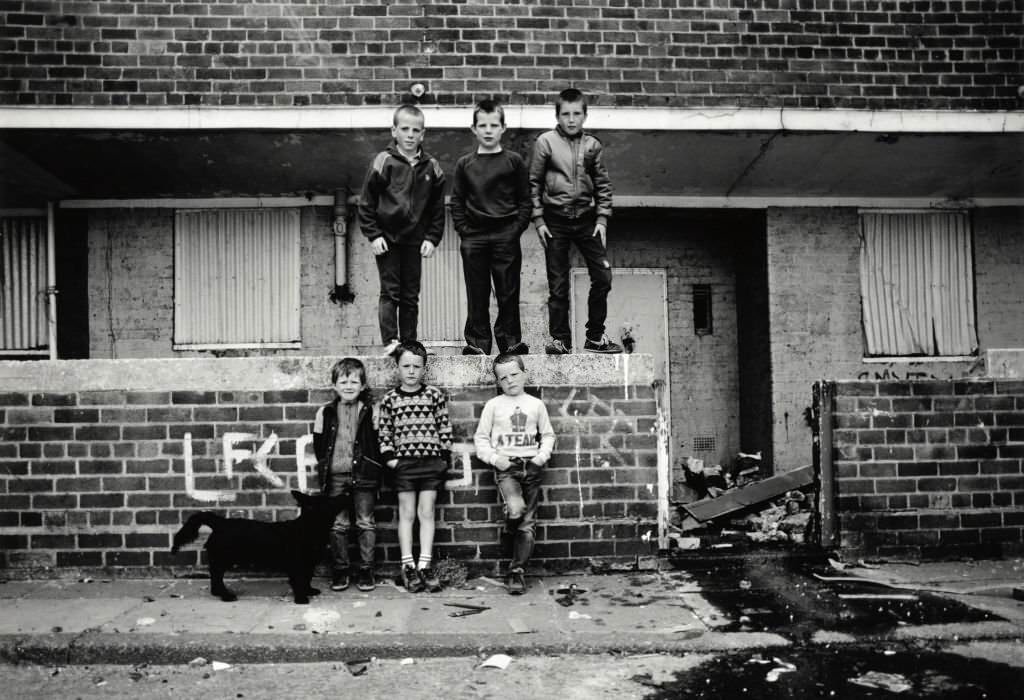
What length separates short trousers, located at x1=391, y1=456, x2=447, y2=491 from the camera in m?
5.45

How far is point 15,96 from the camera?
25.3 feet

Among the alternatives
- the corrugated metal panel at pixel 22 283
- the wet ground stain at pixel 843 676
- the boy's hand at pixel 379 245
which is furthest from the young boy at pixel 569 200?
the corrugated metal panel at pixel 22 283

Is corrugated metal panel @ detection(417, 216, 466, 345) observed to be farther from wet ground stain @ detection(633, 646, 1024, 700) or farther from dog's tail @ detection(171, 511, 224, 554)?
wet ground stain @ detection(633, 646, 1024, 700)

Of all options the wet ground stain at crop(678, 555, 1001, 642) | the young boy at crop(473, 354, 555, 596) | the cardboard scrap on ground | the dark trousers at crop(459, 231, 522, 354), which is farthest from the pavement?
the dark trousers at crop(459, 231, 522, 354)

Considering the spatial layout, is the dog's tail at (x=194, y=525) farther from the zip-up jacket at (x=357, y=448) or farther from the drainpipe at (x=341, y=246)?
the drainpipe at (x=341, y=246)

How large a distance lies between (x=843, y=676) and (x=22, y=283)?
8.71m

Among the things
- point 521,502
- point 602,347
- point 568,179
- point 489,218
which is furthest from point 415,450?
point 568,179

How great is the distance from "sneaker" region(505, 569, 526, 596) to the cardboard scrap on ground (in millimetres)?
2180

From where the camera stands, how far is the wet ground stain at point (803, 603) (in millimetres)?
4637

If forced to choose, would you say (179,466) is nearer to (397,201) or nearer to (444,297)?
(397,201)

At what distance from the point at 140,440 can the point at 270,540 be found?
1.40m

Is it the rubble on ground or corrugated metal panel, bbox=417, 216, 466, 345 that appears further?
corrugated metal panel, bbox=417, 216, 466, 345

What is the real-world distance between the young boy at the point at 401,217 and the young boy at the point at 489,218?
24 centimetres

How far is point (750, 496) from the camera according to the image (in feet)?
23.2
